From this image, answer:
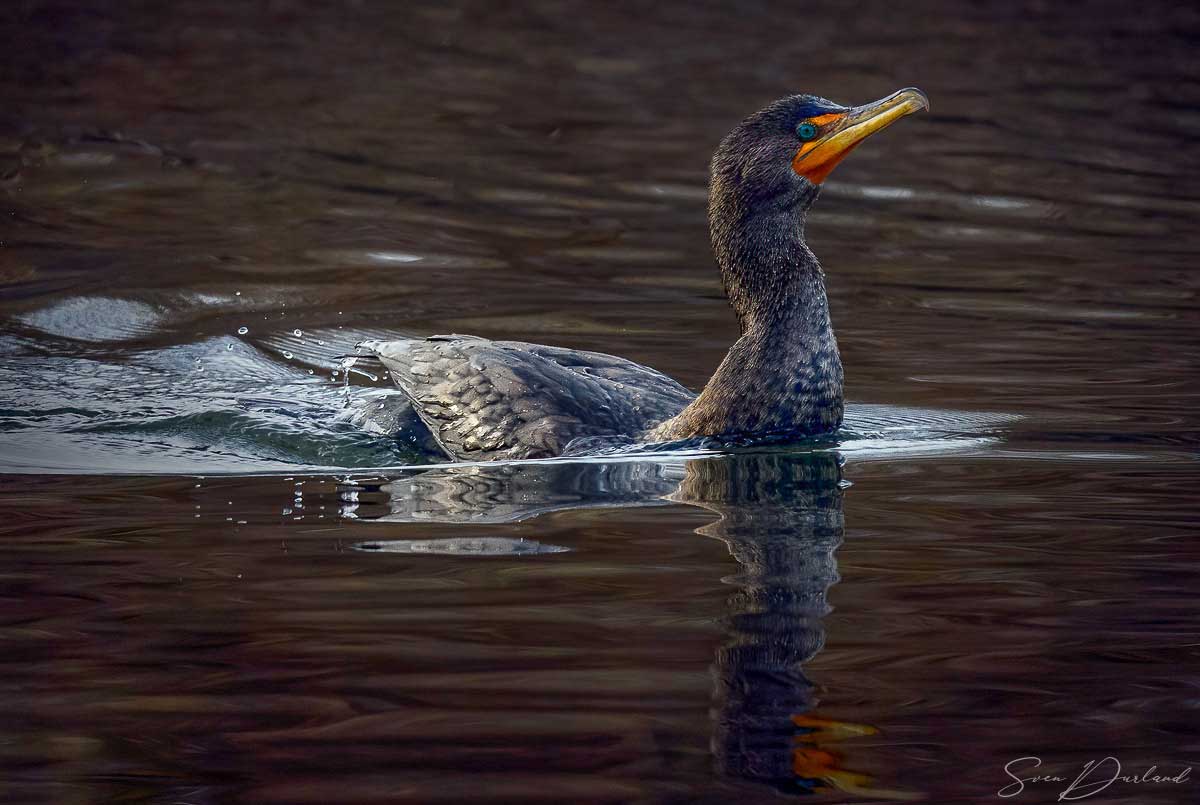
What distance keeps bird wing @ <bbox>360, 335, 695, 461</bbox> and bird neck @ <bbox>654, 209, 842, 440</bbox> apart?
23cm

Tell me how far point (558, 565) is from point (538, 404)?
1.66 metres

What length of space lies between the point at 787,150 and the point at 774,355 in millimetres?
787

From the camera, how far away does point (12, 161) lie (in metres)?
13.8

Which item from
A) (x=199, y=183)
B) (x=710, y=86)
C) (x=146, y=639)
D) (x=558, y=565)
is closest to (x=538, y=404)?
(x=558, y=565)

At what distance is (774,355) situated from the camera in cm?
674

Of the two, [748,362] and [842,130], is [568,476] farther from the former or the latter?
[842,130]

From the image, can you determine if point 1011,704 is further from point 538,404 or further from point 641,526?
point 538,404

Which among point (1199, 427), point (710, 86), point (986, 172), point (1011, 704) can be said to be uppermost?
point (710, 86)

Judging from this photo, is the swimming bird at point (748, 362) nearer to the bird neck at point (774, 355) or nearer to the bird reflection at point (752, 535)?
the bird neck at point (774, 355)

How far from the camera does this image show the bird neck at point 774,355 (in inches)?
265

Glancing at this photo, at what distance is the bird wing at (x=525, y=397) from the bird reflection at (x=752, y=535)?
6.0 inches

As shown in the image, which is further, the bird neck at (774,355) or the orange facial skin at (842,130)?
the bird neck at (774,355)
